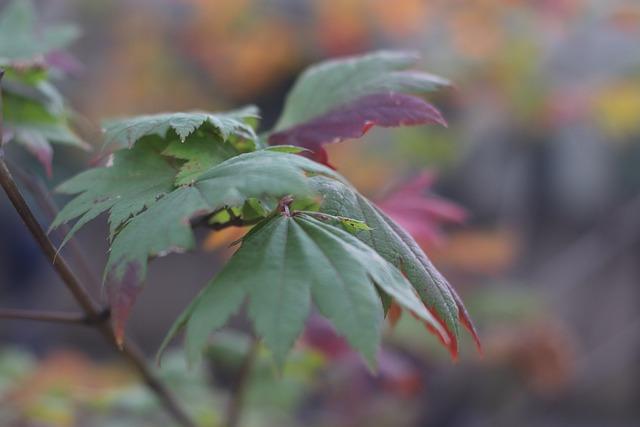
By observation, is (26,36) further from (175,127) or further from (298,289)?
(298,289)

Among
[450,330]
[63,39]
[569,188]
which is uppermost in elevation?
[63,39]

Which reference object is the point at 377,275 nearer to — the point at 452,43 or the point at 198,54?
the point at 452,43

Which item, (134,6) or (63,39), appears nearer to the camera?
(63,39)

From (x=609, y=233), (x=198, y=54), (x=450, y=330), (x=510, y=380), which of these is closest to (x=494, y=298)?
(x=510, y=380)

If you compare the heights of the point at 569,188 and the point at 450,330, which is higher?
the point at 450,330

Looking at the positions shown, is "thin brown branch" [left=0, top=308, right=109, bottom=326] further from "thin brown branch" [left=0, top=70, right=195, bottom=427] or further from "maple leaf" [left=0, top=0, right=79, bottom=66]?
"maple leaf" [left=0, top=0, right=79, bottom=66]

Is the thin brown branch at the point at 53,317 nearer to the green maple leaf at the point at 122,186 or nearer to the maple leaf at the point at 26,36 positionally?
the green maple leaf at the point at 122,186

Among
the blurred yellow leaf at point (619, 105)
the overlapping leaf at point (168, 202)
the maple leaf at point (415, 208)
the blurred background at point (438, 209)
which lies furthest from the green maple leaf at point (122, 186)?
the blurred yellow leaf at point (619, 105)

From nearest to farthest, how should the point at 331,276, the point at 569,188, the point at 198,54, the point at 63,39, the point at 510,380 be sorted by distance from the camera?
1. the point at 331,276
2. the point at 63,39
3. the point at 510,380
4. the point at 198,54
5. the point at 569,188
